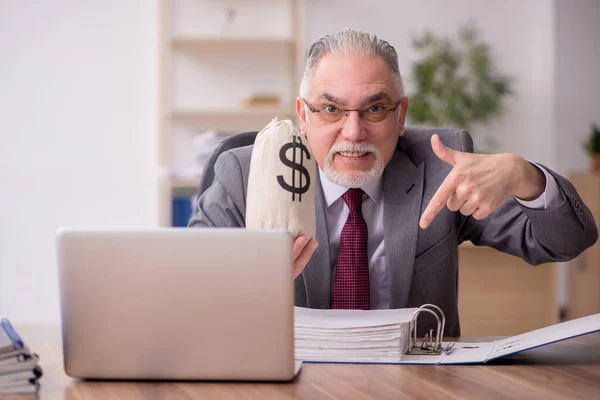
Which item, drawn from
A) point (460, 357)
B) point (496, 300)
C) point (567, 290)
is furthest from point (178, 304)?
point (567, 290)

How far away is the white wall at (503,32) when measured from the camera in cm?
475

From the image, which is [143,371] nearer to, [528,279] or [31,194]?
[528,279]

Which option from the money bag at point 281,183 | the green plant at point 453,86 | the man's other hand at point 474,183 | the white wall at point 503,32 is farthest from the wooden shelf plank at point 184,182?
the money bag at point 281,183

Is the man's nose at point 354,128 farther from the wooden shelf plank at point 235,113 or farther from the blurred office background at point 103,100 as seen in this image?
the blurred office background at point 103,100

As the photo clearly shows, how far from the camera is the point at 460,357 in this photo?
131cm

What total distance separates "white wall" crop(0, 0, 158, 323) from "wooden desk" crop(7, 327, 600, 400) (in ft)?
11.3

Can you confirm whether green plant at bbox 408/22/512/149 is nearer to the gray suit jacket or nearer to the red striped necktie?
the gray suit jacket

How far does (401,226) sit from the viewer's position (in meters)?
1.87

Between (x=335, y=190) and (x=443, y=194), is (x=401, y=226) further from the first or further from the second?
(x=443, y=194)

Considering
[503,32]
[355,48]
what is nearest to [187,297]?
[355,48]

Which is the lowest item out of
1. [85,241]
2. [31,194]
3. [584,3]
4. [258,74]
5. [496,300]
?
[496,300]

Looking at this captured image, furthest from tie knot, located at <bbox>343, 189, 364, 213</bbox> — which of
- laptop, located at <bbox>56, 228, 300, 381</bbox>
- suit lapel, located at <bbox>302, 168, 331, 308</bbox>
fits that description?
laptop, located at <bbox>56, 228, 300, 381</bbox>

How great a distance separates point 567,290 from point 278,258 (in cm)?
458

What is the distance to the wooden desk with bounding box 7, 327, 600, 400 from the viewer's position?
42.5 inches
